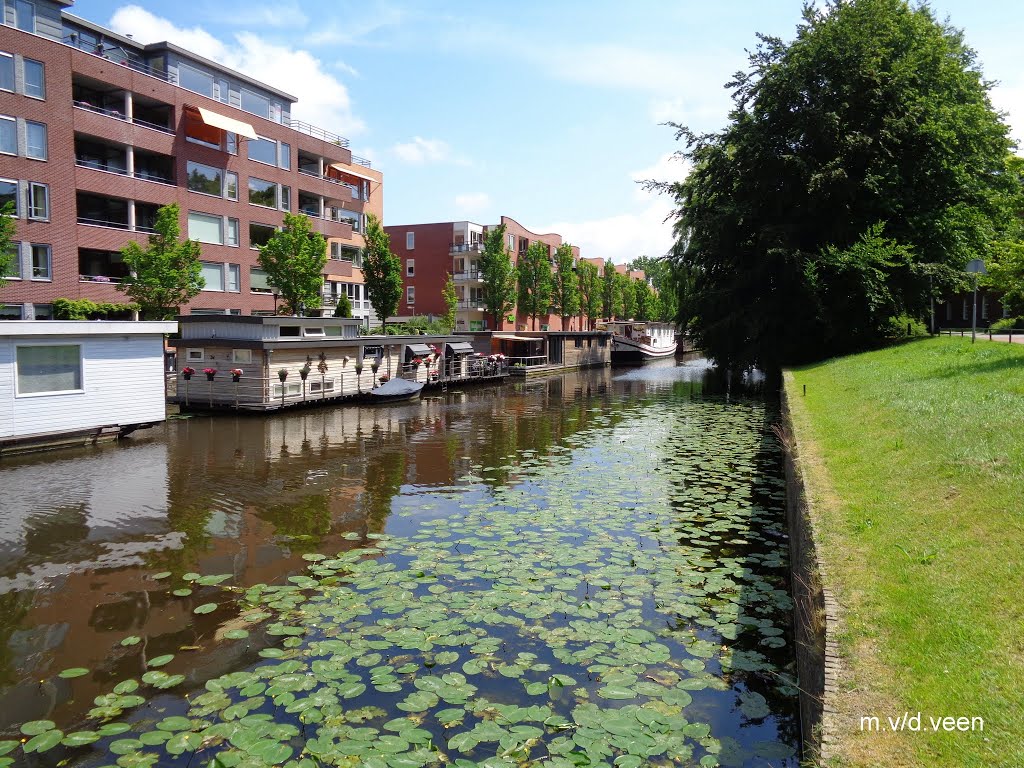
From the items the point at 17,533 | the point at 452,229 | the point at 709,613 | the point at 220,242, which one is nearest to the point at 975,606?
the point at 709,613

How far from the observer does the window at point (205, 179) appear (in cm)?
3850

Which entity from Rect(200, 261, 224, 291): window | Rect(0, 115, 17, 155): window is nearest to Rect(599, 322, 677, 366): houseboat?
Rect(200, 261, 224, 291): window

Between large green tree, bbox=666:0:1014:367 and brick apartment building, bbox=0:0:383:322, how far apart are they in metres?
26.6

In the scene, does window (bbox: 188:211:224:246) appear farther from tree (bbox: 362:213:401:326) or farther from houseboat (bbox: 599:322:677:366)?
houseboat (bbox: 599:322:677:366)

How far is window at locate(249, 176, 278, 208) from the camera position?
4300 cm

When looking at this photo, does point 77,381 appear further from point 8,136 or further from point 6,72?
point 6,72

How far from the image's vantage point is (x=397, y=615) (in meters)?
7.72

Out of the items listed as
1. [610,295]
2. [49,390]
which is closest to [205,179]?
[49,390]

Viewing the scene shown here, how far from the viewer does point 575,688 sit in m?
6.20

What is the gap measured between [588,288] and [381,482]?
6924 cm

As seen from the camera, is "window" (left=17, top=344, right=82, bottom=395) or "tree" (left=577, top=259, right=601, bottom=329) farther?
"tree" (left=577, top=259, right=601, bottom=329)

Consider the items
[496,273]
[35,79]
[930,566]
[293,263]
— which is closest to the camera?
[930,566]

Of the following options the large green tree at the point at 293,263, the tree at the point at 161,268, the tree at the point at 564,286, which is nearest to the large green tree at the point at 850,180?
the large green tree at the point at 293,263

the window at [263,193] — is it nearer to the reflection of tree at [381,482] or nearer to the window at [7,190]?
the window at [7,190]
